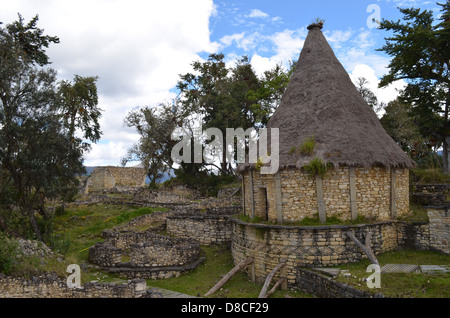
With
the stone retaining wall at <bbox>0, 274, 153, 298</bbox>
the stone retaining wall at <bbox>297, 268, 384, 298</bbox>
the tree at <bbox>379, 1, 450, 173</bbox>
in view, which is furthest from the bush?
the tree at <bbox>379, 1, 450, 173</bbox>

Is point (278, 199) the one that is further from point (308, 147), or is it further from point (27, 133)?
point (27, 133)

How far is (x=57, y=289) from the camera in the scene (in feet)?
32.6

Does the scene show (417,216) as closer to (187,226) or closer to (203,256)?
(203,256)

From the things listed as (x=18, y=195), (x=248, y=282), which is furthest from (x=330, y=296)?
(x=18, y=195)

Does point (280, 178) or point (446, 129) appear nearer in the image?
point (280, 178)

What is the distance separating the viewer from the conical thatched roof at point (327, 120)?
12.8 m

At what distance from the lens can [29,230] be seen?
15.7m

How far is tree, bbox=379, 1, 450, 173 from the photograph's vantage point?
59.9 feet

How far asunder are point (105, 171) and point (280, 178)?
104 feet

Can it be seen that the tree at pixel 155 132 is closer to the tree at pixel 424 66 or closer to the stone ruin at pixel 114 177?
the stone ruin at pixel 114 177

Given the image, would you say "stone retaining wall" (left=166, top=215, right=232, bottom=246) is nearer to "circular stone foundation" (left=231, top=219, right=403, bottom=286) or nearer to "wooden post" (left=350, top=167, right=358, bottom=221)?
"circular stone foundation" (left=231, top=219, right=403, bottom=286)

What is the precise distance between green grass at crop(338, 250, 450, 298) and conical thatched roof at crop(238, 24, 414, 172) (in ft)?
12.0

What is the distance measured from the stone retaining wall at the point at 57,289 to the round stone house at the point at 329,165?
19.7 feet

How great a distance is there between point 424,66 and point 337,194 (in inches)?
486
